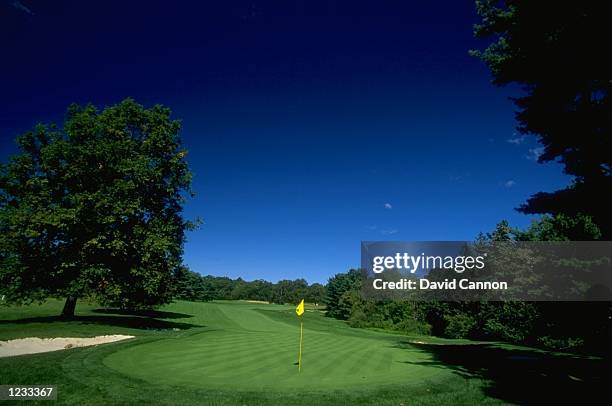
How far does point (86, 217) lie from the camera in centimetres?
2245

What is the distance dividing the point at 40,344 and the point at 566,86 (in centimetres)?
2304

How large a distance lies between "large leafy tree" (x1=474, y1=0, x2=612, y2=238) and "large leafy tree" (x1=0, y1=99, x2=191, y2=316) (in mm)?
21221

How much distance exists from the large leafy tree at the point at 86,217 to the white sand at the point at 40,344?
505 cm

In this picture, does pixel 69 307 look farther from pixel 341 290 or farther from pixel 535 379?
pixel 341 290

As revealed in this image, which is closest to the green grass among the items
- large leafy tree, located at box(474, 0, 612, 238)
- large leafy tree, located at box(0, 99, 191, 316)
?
large leafy tree, located at box(474, 0, 612, 238)

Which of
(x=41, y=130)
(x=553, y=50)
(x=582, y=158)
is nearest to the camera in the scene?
(x=553, y=50)

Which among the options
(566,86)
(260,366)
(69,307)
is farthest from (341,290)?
(566,86)

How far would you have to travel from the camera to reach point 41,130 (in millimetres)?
24172

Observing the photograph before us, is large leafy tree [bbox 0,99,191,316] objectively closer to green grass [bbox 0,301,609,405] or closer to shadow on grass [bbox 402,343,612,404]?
green grass [bbox 0,301,609,405]

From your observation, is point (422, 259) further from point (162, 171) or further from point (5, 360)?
point (5, 360)

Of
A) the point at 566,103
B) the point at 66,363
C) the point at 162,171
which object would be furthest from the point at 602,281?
the point at 162,171

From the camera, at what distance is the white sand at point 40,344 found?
1400cm

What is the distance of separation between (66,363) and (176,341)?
640 centimetres
